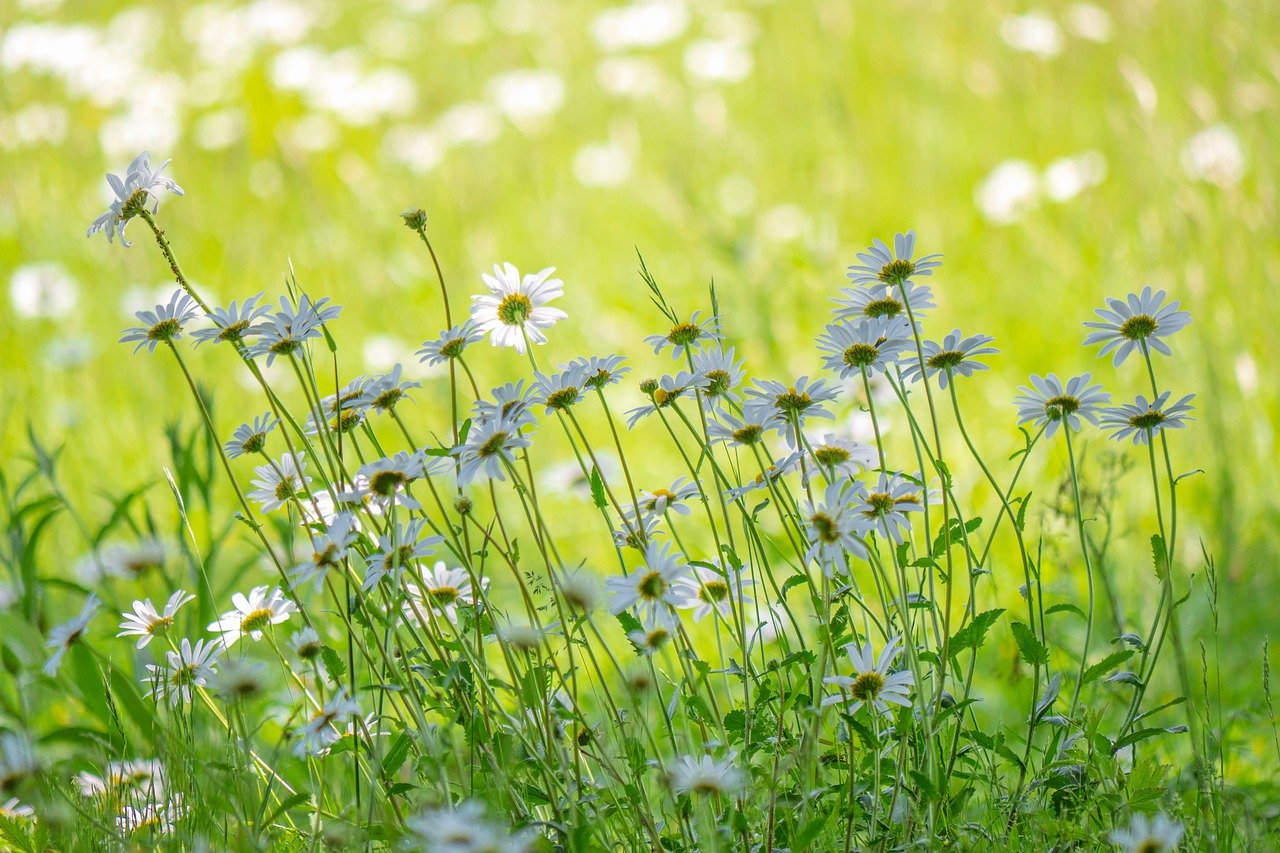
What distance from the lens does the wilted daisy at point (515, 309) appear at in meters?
1.17

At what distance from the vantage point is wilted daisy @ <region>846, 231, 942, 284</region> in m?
1.13

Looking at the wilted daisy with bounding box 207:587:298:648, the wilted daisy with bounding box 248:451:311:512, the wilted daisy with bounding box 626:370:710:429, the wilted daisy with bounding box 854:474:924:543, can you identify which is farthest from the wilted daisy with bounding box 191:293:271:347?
the wilted daisy with bounding box 854:474:924:543

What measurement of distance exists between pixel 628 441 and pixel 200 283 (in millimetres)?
1740

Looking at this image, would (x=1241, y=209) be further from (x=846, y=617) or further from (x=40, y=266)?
(x=40, y=266)

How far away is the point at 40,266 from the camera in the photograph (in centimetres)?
395

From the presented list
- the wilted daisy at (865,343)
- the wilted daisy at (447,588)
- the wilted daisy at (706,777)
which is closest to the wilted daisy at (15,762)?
the wilted daisy at (447,588)

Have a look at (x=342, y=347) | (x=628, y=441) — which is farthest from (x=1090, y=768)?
(x=342, y=347)

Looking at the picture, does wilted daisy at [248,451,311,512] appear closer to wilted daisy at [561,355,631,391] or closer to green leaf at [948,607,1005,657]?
wilted daisy at [561,355,631,391]

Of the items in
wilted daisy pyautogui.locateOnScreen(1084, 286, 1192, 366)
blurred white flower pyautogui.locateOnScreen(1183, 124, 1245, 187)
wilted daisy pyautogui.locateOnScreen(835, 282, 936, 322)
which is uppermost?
blurred white flower pyautogui.locateOnScreen(1183, 124, 1245, 187)

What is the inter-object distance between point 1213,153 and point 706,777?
9.77 ft

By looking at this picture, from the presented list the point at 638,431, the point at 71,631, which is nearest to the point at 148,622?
the point at 71,631

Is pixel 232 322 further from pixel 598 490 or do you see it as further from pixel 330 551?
pixel 598 490

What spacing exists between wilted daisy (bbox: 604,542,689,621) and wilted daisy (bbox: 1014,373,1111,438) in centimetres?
36

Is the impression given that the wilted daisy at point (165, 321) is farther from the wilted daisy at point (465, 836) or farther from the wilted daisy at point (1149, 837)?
the wilted daisy at point (1149, 837)
